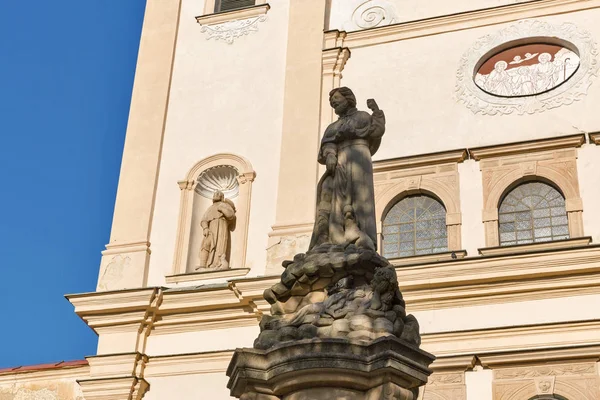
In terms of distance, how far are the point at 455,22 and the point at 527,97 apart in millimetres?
1885

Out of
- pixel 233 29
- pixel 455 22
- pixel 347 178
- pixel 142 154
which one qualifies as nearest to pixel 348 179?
pixel 347 178

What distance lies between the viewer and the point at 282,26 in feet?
59.1

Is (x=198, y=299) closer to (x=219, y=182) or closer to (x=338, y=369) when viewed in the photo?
(x=219, y=182)

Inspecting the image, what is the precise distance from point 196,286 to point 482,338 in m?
4.41

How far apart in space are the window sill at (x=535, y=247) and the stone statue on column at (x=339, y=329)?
7.01m

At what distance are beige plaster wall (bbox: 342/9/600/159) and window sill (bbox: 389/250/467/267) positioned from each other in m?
1.85

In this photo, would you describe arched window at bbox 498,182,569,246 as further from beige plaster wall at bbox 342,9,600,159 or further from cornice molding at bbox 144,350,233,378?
cornice molding at bbox 144,350,233,378

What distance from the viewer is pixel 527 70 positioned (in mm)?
16203

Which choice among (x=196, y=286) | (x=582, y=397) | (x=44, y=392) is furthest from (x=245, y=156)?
(x=582, y=397)

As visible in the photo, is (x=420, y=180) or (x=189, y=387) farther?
(x=420, y=180)

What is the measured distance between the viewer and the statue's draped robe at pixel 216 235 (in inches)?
639

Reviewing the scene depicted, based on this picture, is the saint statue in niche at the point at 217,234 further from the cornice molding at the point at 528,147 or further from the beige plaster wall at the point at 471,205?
the cornice molding at the point at 528,147

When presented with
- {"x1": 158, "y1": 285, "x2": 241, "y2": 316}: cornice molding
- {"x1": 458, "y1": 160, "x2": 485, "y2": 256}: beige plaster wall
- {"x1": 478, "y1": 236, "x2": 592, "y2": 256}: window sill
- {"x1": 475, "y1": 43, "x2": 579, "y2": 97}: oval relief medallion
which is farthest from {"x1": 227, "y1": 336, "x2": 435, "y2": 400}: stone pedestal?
{"x1": 475, "y1": 43, "x2": 579, "y2": 97}: oval relief medallion

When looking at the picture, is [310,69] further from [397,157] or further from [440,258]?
[440,258]
